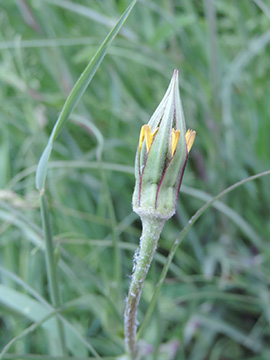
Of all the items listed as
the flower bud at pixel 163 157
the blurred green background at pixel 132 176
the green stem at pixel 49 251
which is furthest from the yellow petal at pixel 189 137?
the blurred green background at pixel 132 176

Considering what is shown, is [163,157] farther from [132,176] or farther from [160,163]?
[132,176]

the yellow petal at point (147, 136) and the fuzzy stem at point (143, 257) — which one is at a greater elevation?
the yellow petal at point (147, 136)

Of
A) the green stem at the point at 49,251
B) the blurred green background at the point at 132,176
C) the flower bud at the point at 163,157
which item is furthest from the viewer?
the blurred green background at the point at 132,176

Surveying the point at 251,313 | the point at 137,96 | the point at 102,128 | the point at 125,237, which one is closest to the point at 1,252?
the point at 125,237

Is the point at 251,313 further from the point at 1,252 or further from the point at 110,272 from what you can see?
the point at 1,252

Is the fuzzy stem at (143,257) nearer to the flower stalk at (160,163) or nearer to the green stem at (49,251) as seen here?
the flower stalk at (160,163)

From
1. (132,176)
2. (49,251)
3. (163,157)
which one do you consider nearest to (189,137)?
(163,157)

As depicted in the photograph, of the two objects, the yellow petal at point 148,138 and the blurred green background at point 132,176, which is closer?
the yellow petal at point 148,138
